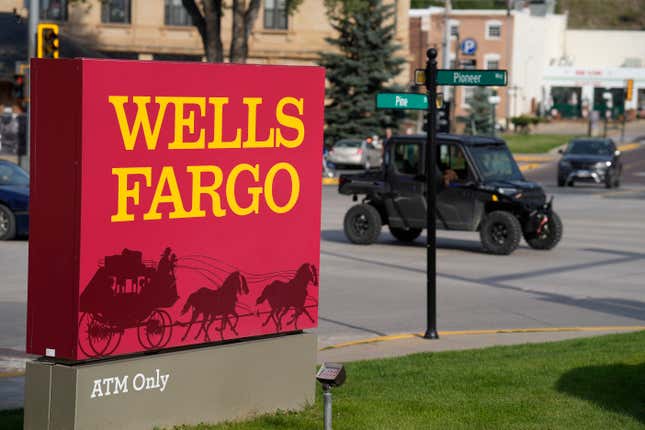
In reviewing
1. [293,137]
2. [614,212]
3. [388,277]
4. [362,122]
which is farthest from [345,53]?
[293,137]

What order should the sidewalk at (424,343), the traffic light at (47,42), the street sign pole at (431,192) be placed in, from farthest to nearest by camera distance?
the traffic light at (47,42)
the street sign pole at (431,192)
the sidewalk at (424,343)

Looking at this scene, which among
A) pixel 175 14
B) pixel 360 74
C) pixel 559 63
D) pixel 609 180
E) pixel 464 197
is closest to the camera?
pixel 464 197

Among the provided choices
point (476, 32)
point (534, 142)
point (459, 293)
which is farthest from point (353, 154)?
point (459, 293)

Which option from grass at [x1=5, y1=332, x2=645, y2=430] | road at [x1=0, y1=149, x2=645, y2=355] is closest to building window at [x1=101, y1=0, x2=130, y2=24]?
road at [x1=0, y1=149, x2=645, y2=355]

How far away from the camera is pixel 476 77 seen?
1389 centimetres

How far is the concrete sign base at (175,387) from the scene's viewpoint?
7.88 metres

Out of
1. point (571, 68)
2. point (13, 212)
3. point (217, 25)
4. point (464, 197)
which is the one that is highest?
point (571, 68)

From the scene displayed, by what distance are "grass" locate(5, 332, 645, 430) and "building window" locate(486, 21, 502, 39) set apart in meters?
78.5

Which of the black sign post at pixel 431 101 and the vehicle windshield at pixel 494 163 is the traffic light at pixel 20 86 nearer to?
the vehicle windshield at pixel 494 163

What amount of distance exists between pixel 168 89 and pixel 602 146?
4016cm

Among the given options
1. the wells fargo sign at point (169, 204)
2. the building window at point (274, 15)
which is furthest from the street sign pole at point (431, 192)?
the building window at point (274, 15)

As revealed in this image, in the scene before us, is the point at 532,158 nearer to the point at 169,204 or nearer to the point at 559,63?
the point at 559,63

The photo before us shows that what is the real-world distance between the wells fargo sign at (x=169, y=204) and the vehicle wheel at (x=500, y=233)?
14135mm

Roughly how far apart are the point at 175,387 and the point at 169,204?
3.91 feet
